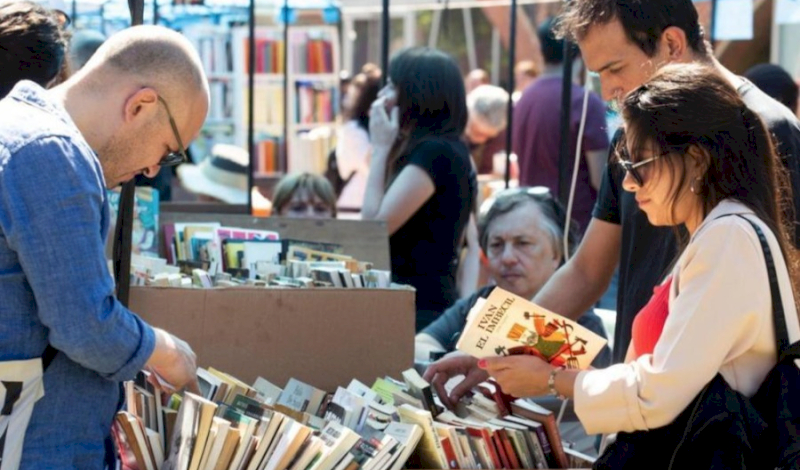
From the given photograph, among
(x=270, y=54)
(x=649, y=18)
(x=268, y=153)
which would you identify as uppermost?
(x=649, y=18)

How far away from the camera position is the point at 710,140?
78.0 inches

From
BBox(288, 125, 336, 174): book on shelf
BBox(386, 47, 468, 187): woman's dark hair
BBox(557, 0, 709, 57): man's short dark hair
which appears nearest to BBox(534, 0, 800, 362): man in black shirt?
BBox(557, 0, 709, 57): man's short dark hair

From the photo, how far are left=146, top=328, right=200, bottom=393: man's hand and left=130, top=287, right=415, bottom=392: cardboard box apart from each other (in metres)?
0.66

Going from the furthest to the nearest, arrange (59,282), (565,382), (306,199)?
(306,199), (565,382), (59,282)

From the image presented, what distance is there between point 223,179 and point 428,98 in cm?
266

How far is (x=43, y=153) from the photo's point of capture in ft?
5.81

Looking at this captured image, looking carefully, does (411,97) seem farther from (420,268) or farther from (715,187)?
(715,187)

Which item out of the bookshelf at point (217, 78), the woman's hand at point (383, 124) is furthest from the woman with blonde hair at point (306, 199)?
the bookshelf at point (217, 78)

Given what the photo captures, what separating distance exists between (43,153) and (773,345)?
1.12 meters

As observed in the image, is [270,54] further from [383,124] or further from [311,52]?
[383,124]

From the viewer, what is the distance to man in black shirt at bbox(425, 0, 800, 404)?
2369 millimetres

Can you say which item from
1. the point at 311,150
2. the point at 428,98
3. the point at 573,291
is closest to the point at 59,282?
the point at 573,291

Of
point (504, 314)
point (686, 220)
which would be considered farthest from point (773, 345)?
point (504, 314)

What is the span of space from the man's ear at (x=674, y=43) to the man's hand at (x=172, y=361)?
1.10 meters
